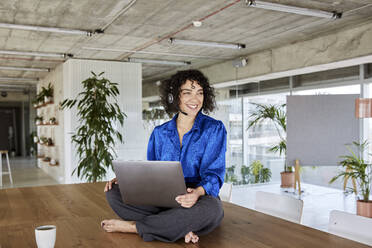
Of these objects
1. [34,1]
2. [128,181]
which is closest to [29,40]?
[34,1]

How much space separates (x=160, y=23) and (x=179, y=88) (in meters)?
3.04

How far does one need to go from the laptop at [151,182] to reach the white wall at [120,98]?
598 centimetres

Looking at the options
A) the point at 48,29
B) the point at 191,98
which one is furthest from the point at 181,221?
the point at 48,29

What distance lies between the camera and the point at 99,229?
176 centimetres

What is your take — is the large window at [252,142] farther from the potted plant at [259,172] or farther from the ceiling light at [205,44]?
the ceiling light at [205,44]

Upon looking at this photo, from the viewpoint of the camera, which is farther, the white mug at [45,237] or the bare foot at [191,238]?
the bare foot at [191,238]

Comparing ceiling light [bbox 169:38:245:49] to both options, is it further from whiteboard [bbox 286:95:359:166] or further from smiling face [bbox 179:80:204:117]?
smiling face [bbox 179:80:204:117]

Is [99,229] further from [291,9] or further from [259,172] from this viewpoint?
[259,172]

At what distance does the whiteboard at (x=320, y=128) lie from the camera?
249 inches

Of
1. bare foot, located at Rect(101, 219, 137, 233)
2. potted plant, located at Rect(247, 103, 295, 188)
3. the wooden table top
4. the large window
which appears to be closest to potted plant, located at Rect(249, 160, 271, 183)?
the large window

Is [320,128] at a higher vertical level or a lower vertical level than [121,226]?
higher

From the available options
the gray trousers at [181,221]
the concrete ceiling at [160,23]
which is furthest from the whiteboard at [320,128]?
the gray trousers at [181,221]

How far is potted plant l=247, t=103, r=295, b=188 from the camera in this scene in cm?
716

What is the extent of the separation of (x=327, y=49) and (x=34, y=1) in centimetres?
401
